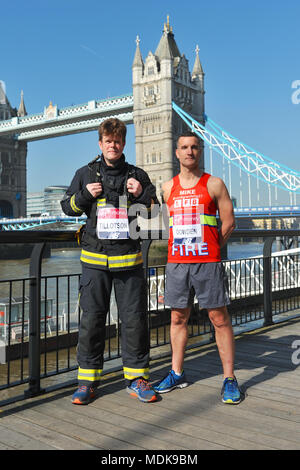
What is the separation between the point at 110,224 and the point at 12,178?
267 ft

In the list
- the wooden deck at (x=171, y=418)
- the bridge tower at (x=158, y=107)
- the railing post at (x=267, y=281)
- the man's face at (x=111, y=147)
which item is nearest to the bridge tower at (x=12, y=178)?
the bridge tower at (x=158, y=107)

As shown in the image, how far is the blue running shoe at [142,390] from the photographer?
2520 mm

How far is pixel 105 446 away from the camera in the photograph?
6.46 feet

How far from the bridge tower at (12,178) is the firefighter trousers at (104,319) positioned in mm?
79027

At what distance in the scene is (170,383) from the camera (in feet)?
8.91

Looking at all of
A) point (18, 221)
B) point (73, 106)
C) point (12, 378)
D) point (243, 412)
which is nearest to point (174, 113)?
point (73, 106)

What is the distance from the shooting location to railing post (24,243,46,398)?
104 inches

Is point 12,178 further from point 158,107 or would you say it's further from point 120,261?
point 120,261

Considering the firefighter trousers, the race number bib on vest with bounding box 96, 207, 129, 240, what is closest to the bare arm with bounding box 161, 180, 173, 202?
the race number bib on vest with bounding box 96, 207, 129, 240

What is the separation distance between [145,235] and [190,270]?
0.31 meters

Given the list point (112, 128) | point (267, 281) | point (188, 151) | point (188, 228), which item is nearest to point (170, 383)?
point (188, 228)

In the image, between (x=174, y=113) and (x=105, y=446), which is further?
(x=174, y=113)

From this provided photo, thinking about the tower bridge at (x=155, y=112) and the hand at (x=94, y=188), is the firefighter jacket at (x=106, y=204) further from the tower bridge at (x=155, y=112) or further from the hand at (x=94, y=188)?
the tower bridge at (x=155, y=112)
